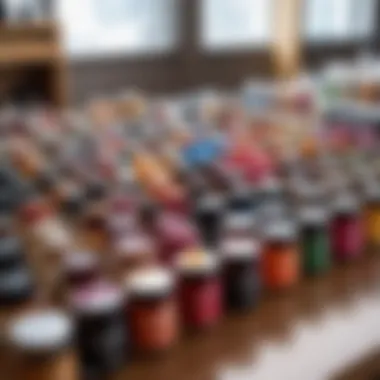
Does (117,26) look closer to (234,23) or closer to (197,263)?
(234,23)

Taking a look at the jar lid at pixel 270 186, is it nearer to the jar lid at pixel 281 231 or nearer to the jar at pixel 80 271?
the jar lid at pixel 281 231

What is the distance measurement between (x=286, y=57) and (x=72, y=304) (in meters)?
3.29

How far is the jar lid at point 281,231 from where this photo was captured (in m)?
0.89

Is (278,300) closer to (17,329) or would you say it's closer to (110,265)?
(110,265)

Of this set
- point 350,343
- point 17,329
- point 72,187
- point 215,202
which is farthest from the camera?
point 72,187

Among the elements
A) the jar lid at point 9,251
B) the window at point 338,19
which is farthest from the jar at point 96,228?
the window at point 338,19

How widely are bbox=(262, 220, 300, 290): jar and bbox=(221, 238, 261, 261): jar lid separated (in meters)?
0.01

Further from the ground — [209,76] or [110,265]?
[110,265]

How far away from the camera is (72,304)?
2.38ft

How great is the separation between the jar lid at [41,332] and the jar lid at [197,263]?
15 cm

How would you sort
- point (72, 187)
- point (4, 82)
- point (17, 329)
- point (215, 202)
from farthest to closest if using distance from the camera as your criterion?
point (4, 82) < point (72, 187) < point (215, 202) < point (17, 329)

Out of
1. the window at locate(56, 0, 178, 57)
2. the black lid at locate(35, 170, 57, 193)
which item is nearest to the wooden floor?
the black lid at locate(35, 170, 57, 193)

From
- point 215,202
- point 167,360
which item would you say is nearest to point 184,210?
point 215,202

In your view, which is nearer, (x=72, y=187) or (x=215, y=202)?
(x=215, y=202)
